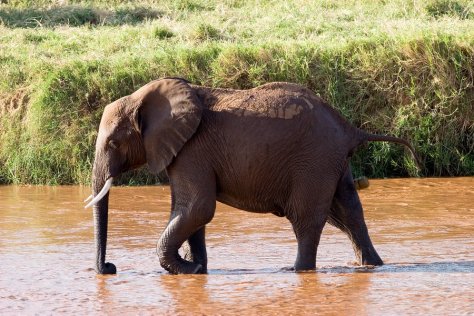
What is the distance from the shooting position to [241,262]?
8.05m

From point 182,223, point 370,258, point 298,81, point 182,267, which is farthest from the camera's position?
point 298,81

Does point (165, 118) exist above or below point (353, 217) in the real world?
above

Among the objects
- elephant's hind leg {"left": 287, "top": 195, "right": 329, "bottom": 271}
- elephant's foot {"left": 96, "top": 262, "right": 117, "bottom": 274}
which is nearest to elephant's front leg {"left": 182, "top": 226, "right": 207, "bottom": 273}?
elephant's foot {"left": 96, "top": 262, "right": 117, "bottom": 274}

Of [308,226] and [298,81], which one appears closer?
[308,226]

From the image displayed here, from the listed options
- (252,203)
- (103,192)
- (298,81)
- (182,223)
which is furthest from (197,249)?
(298,81)

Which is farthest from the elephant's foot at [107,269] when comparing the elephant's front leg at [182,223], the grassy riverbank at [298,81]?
the grassy riverbank at [298,81]

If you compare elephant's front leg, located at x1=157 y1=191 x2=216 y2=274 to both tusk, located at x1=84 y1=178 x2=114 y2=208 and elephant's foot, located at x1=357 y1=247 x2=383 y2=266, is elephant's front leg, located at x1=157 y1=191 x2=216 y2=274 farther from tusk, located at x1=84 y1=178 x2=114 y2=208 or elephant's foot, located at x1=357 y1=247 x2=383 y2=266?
elephant's foot, located at x1=357 y1=247 x2=383 y2=266

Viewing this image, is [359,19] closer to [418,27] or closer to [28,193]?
[418,27]

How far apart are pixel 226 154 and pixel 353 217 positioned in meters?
1.02

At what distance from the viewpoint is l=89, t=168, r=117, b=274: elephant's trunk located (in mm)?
7590

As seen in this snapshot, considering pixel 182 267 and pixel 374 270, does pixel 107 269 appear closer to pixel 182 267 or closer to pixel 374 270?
pixel 182 267

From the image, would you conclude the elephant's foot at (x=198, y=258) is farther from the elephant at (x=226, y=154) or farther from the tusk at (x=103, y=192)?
the tusk at (x=103, y=192)

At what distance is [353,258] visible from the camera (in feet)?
26.8

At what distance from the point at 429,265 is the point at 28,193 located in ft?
18.7
